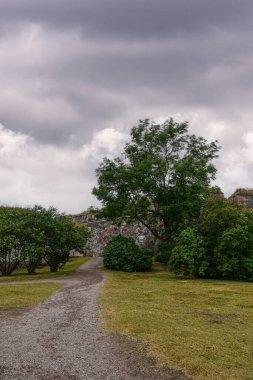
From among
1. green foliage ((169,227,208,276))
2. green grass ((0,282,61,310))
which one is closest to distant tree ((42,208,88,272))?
green grass ((0,282,61,310))

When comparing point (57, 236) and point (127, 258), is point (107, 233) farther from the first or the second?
point (57, 236)

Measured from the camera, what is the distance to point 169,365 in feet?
38.3

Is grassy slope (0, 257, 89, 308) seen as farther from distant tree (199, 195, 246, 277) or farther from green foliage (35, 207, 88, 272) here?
distant tree (199, 195, 246, 277)

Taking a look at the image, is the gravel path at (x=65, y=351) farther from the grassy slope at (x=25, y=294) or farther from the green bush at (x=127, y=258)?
the green bush at (x=127, y=258)

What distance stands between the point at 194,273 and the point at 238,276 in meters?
4.08

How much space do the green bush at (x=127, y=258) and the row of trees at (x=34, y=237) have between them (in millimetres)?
4219

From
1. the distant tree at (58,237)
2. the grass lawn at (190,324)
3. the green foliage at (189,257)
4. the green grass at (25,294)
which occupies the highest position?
the distant tree at (58,237)


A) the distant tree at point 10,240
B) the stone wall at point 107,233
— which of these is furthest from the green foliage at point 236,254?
the stone wall at point 107,233

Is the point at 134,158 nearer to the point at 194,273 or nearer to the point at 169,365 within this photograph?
the point at 194,273

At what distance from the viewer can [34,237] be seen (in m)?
39.5

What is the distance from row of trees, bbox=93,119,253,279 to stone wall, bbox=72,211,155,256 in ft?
35.1

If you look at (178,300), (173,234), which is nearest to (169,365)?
(178,300)

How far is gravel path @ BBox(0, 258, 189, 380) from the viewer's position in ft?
35.3

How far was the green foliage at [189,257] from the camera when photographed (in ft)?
125
